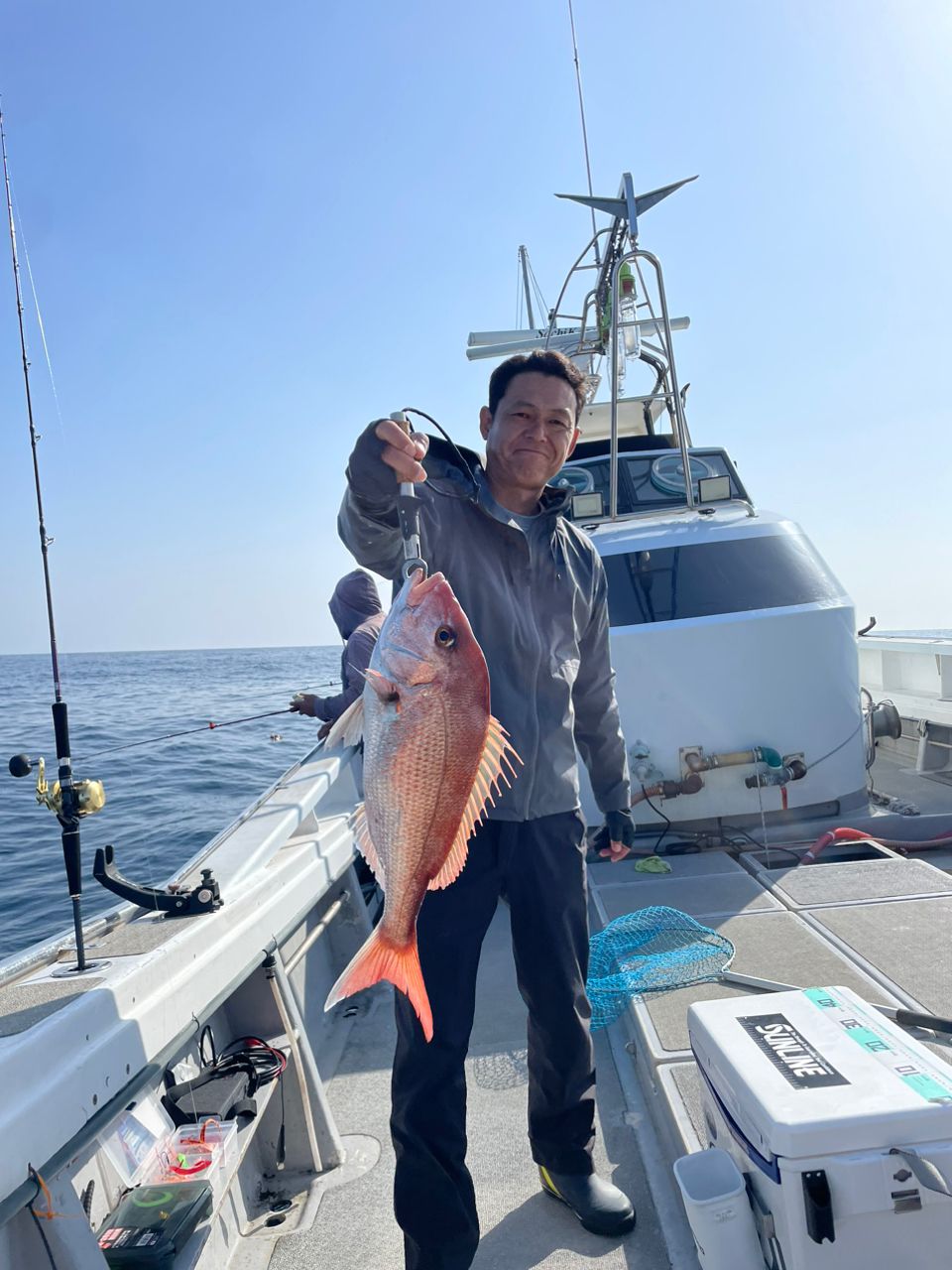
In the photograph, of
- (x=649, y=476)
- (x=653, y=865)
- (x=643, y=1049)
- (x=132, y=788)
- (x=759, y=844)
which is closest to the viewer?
(x=643, y=1049)

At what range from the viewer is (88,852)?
26.7 ft

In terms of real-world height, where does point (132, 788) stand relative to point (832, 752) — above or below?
below

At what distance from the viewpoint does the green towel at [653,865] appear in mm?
4871

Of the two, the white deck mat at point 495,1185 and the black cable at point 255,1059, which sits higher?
the black cable at point 255,1059

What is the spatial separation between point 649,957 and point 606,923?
60 centimetres

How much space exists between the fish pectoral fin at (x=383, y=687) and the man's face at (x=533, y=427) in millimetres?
948

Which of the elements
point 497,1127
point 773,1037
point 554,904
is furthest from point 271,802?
point 773,1037

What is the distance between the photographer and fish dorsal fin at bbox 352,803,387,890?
6.07 ft

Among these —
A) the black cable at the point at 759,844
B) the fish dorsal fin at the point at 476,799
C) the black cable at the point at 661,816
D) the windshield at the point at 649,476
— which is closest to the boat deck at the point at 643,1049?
the black cable at the point at 759,844

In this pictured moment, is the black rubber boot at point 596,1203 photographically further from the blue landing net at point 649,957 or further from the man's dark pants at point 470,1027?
the blue landing net at point 649,957

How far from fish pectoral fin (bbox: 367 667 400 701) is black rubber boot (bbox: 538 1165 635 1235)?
1710 millimetres

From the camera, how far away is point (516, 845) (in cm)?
232

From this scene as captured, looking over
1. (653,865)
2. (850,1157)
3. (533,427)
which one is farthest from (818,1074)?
(653,865)

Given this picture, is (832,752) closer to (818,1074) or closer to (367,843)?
(818,1074)
